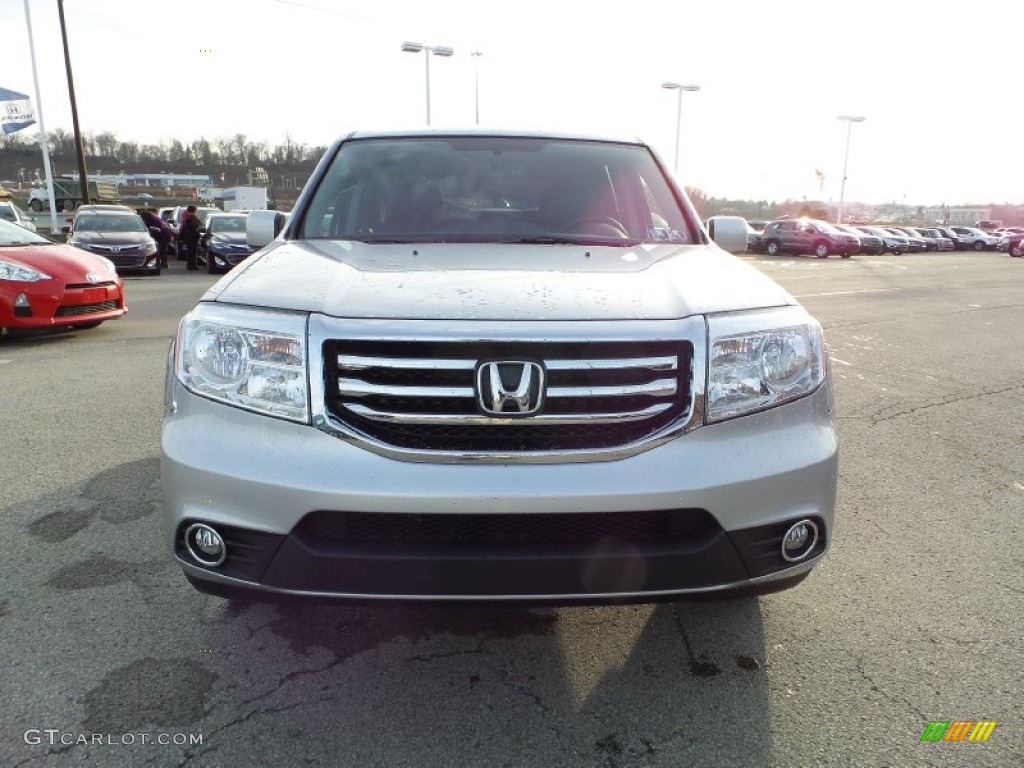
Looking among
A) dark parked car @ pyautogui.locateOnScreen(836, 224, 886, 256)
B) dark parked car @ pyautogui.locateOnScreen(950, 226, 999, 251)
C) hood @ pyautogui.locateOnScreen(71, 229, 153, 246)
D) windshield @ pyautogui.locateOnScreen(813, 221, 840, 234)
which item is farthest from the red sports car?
dark parked car @ pyautogui.locateOnScreen(950, 226, 999, 251)

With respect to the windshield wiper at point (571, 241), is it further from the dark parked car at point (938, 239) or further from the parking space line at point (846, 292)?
the dark parked car at point (938, 239)

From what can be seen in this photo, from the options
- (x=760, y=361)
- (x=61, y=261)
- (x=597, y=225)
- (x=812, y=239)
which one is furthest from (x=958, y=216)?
(x=760, y=361)

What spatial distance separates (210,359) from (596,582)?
4.11ft

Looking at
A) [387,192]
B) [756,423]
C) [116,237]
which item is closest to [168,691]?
[756,423]

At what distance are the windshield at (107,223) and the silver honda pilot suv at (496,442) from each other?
16.4 m

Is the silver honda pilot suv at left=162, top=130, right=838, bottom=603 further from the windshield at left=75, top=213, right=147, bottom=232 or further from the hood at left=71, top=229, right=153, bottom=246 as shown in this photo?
the windshield at left=75, top=213, right=147, bottom=232

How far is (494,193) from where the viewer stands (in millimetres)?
3271

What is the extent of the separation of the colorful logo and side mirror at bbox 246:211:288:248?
3.31m

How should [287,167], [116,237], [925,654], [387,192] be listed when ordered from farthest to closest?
[287,167] < [116,237] < [387,192] < [925,654]

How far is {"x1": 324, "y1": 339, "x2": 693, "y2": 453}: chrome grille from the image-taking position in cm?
190

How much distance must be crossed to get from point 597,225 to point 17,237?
765 centimetres

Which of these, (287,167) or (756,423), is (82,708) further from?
(287,167)

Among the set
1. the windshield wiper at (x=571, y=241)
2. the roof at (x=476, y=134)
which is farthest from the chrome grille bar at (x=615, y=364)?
the roof at (x=476, y=134)

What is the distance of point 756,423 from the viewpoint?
201 centimetres
